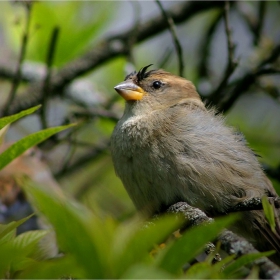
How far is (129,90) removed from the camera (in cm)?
483

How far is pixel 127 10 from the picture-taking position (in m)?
7.32

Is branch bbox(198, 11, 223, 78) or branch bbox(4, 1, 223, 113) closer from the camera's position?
branch bbox(4, 1, 223, 113)

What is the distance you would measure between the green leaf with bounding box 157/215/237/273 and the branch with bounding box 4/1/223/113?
413 centimetres

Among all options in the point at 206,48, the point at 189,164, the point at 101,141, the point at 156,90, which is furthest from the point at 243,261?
the point at 206,48

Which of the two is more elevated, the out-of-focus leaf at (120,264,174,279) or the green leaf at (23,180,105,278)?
the green leaf at (23,180,105,278)

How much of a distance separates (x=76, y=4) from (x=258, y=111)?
273 cm

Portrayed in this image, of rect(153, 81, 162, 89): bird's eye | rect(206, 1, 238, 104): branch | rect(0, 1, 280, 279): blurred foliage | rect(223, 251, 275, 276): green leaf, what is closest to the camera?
rect(0, 1, 280, 279): blurred foliage

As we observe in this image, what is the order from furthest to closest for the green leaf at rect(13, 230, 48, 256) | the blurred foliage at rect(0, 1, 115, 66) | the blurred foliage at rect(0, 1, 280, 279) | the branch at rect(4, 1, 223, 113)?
the blurred foliage at rect(0, 1, 115, 66) < the branch at rect(4, 1, 223, 113) < the green leaf at rect(13, 230, 48, 256) < the blurred foliage at rect(0, 1, 280, 279)

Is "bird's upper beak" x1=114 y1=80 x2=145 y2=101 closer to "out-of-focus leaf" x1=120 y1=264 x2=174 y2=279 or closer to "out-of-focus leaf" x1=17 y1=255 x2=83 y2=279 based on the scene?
"out-of-focus leaf" x1=17 y1=255 x2=83 y2=279

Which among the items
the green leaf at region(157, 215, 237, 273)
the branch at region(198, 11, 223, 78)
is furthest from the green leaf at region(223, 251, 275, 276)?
the branch at region(198, 11, 223, 78)

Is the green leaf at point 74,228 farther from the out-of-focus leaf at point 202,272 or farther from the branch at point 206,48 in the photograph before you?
the branch at point 206,48

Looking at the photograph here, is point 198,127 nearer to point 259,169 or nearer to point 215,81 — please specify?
point 259,169

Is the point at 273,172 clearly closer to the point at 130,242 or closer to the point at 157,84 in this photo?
the point at 157,84

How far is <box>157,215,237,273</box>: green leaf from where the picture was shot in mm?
1647
